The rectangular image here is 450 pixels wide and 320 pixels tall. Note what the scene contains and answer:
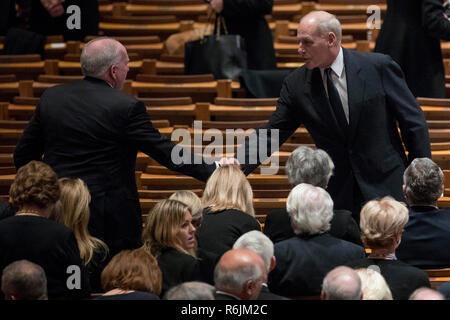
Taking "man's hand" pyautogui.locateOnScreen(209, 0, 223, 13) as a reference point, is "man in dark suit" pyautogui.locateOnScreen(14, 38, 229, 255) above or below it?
below

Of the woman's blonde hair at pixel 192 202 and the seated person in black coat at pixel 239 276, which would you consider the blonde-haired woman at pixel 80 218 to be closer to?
the woman's blonde hair at pixel 192 202

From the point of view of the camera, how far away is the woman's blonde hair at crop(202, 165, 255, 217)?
308 cm

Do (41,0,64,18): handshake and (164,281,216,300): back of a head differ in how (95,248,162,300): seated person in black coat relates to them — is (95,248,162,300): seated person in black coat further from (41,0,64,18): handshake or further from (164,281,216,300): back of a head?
A: (41,0,64,18): handshake

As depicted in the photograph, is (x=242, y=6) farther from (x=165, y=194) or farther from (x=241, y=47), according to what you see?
(x=165, y=194)

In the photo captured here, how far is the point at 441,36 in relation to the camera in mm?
4270

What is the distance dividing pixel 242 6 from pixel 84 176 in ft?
6.40

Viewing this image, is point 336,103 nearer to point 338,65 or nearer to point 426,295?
point 338,65

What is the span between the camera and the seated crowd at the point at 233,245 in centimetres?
240

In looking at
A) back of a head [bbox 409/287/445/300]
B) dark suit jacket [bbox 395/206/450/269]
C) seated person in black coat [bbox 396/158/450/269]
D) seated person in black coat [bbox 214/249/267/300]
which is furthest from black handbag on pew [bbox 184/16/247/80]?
back of a head [bbox 409/287/445/300]

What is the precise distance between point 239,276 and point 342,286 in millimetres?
261

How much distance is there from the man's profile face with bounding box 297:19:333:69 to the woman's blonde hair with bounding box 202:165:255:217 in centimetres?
48

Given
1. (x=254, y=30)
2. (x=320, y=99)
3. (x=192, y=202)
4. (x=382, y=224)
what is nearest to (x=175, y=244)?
(x=192, y=202)

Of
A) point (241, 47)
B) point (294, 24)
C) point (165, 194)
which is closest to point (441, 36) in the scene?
point (241, 47)

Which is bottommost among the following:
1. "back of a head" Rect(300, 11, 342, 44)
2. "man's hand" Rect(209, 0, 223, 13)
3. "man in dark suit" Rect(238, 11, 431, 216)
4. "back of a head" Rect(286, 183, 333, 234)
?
"back of a head" Rect(286, 183, 333, 234)
